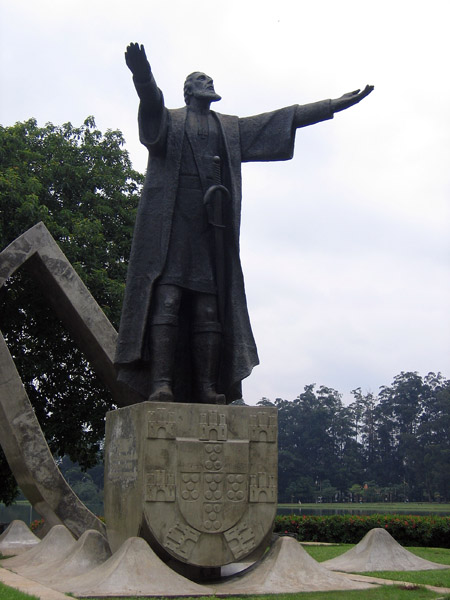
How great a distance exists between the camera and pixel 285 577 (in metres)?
5.93

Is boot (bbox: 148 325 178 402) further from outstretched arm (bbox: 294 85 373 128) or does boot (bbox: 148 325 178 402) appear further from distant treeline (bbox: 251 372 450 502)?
distant treeline (bbox: 251 372 450 502)

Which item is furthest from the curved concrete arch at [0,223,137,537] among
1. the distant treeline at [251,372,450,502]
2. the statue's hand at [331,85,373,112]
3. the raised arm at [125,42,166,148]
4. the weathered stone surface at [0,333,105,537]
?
the distant treeline at [251,372,450,502]

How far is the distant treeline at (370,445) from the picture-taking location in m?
54.6

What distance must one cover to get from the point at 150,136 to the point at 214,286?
1.54 m

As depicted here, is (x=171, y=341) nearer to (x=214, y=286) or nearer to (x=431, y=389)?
(x=214, y=286)

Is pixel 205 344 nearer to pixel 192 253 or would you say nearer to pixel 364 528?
pixel 192 253

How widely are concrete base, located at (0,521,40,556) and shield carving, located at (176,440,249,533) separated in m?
4.13

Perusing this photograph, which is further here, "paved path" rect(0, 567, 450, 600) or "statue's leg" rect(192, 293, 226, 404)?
"statue's leg" rect(192, 293, 226, 404)

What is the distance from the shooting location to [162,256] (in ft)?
23.5

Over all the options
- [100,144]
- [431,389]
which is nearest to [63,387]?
[100,144]

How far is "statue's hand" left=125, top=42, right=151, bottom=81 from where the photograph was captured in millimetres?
6562

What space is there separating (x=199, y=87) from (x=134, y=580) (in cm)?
465

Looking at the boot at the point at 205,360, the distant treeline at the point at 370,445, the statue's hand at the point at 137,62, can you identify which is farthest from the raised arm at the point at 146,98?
the distant treeline at the point at 370,445

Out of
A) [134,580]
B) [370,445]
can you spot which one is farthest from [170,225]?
[370,445]
